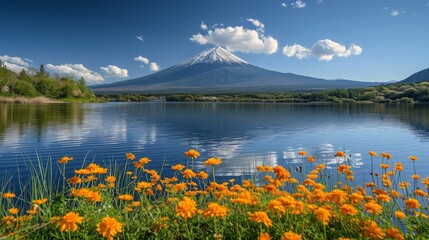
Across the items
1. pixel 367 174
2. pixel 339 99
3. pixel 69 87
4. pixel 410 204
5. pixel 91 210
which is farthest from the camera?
pixel 339 99

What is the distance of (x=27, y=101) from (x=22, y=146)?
6832cm

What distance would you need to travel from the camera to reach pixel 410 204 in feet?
10.5

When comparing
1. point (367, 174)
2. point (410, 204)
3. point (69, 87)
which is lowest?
point (367, 174)

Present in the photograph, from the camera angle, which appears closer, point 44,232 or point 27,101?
point 44,232

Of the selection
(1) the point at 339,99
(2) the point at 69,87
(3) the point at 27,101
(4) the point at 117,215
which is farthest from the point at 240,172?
(1) the point at 339,99

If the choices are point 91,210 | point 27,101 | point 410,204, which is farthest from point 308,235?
point 27,101

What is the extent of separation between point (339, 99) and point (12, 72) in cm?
10331

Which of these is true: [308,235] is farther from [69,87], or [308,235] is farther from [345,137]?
[69,87]

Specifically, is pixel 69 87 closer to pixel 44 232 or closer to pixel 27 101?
pixel 27 101

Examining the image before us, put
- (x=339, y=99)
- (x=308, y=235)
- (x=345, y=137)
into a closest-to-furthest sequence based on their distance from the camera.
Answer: (x=308, y=235) < (x=345, y=137) < (x=339, y=99)

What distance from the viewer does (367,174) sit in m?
11.5

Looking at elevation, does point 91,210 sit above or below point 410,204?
below

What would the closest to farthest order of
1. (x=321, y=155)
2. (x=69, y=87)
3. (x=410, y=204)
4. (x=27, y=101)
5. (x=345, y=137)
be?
(x=410, y=204), (x=321, y=155), (x=345, y=137), (x=27, y=101), (x=69, y=87)

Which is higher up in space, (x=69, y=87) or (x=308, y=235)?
(x=69, y=87)
